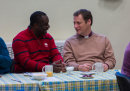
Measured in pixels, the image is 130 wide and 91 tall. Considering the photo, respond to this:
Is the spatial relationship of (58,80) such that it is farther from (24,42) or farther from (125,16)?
(125,16)

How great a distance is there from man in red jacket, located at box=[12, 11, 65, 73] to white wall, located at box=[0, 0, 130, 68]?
29.8 inches

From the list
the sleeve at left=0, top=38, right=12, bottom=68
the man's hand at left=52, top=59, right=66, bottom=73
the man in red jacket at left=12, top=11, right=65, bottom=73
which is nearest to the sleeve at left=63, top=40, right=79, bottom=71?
the man in red jacket at left=12, top=11, right=65, bottom=73

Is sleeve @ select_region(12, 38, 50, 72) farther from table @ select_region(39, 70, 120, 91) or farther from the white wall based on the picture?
the white wall

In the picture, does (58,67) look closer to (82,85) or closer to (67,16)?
(82,85)

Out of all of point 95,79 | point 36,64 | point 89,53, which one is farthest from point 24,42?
point 95,79

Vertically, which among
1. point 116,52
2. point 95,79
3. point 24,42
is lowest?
point 116,52

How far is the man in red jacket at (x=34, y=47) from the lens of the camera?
7.71 feet

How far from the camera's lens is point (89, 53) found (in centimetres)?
268

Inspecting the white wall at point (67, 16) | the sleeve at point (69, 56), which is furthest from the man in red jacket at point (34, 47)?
the white wall at point (67, 16)

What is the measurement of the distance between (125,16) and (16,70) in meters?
2.16

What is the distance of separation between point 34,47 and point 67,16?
114 cm

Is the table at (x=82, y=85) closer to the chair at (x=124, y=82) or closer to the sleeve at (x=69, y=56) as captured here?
the chair at (x=124, y=82)

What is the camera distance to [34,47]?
2508 millimetres

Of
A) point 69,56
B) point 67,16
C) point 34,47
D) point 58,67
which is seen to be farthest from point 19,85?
point 67,16
